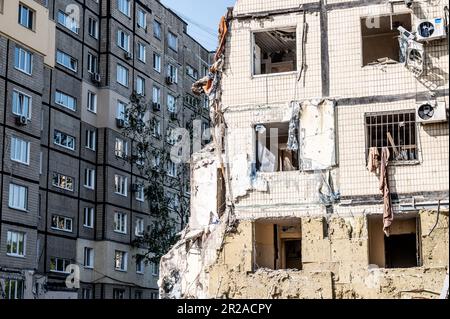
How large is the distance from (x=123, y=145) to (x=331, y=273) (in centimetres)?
2424

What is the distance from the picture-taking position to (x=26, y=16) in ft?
116

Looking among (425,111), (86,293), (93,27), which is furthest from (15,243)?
(425,111)

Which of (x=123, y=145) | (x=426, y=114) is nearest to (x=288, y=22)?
(x=426, y=114)

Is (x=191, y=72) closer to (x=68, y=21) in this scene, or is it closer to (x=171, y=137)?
(x=171, y=137)

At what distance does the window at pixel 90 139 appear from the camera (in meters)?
40.4

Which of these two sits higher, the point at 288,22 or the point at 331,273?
the point at 288,22

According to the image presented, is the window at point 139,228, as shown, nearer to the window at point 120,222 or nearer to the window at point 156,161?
the window at point 120,222

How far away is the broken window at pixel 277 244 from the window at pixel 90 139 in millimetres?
19220

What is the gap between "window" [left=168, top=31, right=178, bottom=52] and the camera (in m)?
49.5

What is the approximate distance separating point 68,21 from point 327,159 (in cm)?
2240

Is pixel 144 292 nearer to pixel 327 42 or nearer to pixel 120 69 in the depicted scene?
pixel 120 69

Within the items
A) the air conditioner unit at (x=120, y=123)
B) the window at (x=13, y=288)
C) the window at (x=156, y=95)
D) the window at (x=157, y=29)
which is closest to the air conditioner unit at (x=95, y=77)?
the air conditioner unit at (x=120, y=123)

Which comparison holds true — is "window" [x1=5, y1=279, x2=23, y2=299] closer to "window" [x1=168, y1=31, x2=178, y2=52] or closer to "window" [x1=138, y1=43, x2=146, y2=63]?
"window" [x1=138, y1=43, x2=146, y2=63]
